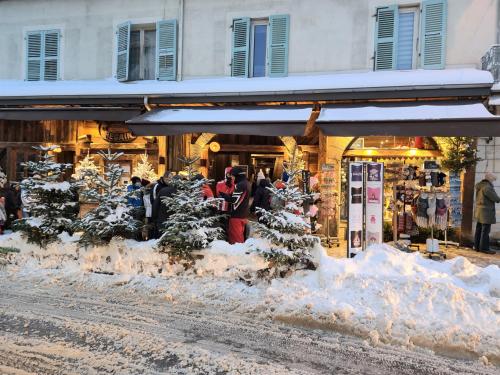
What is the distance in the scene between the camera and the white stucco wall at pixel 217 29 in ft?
31.8

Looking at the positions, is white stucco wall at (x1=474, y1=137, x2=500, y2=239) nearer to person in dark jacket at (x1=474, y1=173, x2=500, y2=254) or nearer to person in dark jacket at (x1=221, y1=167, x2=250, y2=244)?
person in dark jacket at (x1=474, y1=173, x2=500, y2=254)

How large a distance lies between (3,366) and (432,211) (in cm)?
756

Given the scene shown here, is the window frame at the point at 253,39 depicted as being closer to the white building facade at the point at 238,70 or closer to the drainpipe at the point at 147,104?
the white building facade at the point at 238,70

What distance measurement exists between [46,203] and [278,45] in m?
6.39

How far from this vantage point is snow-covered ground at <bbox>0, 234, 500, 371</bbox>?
15.5 feet

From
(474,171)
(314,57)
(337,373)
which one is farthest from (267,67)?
(337,373)

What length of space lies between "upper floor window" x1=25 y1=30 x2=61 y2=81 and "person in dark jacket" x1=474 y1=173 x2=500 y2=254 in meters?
11.1

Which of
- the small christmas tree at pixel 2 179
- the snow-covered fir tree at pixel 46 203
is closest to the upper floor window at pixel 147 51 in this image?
the small christmas tree at pixel 2 179

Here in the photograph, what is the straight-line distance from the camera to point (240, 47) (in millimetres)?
11180

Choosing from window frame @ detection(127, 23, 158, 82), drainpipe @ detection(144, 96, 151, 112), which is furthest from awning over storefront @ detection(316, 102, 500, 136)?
window frame @ detection(127, 23, 158, 82)

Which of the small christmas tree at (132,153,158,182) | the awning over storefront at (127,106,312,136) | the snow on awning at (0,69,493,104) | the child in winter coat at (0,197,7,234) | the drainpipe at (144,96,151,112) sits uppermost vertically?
the snow on awning at (0,69,493,104)

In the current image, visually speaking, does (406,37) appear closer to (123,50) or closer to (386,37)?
(386,37)

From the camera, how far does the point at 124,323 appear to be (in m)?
5.06

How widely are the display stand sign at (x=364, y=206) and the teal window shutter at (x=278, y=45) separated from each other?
3864 mm
